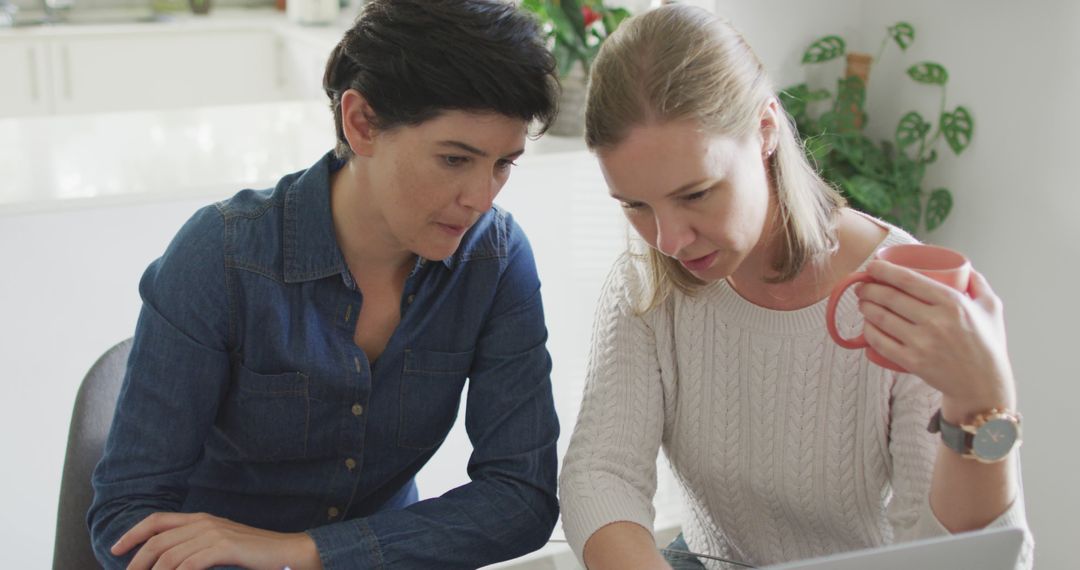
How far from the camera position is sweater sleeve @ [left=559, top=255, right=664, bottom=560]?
51.3 inches

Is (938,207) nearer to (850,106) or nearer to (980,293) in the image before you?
(850,106)

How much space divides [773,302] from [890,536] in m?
0.31

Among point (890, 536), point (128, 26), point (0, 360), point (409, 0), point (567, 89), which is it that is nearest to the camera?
point (409, 0)

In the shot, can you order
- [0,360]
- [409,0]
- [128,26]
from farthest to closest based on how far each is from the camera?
[128,26]
[0,360]
[409,0]

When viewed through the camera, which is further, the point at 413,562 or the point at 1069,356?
the point at 1069,356

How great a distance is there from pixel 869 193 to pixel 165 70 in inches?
118

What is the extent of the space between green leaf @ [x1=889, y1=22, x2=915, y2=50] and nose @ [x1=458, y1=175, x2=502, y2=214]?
1495mm

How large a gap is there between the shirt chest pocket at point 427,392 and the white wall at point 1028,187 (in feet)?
4.42

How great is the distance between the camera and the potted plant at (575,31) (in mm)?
2416

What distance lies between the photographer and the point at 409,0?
1258mm

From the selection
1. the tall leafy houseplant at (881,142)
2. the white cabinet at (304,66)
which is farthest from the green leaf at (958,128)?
the white cabinet at (304,66)

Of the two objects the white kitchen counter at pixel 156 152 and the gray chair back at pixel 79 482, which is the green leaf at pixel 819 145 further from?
the gray chair back at pixel 79 482

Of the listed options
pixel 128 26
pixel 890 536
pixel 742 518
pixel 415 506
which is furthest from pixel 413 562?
pixel 128 26

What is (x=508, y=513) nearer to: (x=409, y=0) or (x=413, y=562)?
(x=413, y=562)
